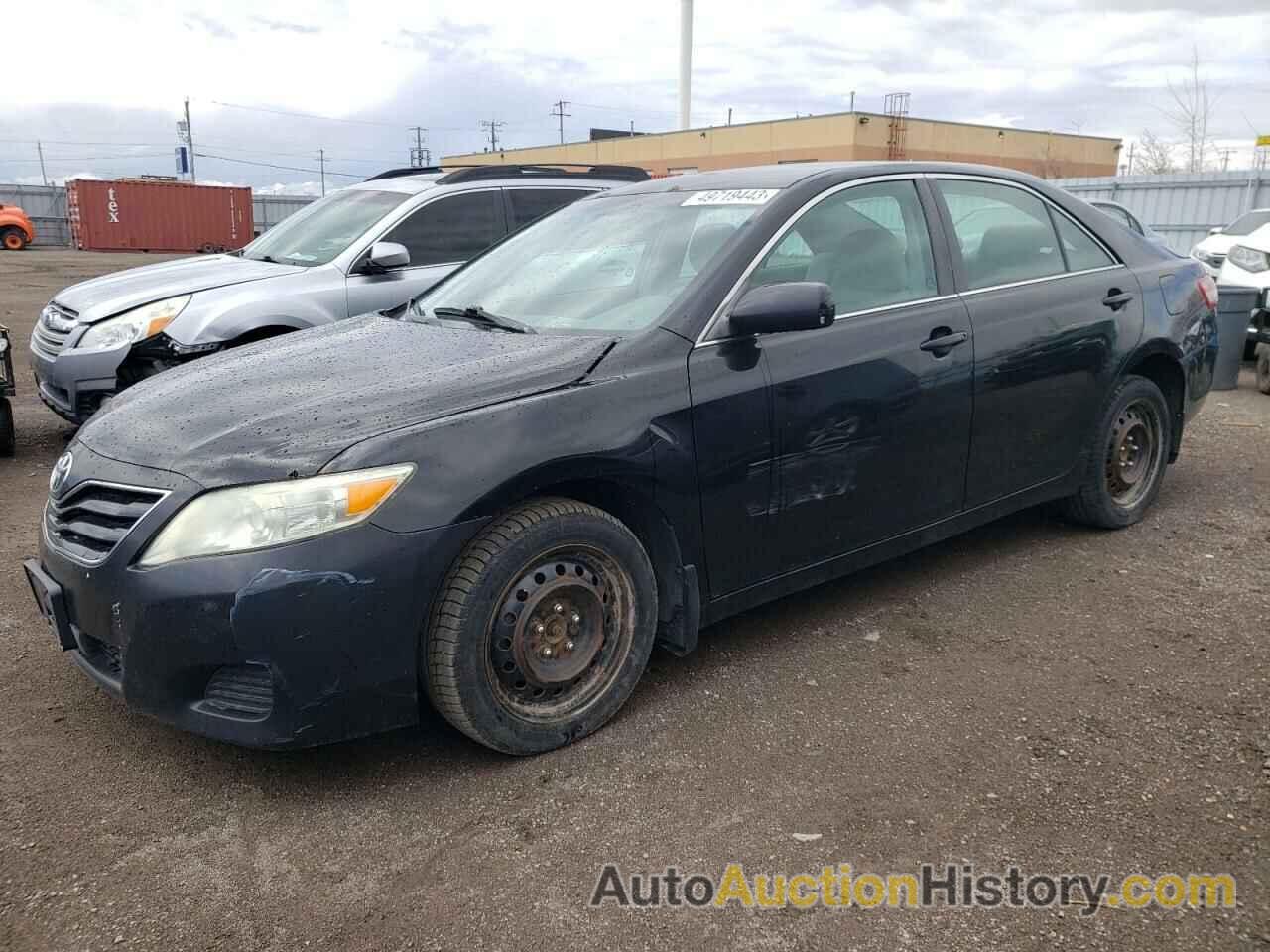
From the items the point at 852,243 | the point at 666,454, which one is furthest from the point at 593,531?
the point at 852,243

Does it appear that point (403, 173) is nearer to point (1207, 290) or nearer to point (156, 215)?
point (1207, 290)

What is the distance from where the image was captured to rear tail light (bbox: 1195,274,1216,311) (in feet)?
16.3

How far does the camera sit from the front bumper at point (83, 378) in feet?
20.1

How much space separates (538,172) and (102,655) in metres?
5.65

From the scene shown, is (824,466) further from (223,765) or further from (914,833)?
(223,765)

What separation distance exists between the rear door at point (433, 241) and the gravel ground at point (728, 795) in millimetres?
3201

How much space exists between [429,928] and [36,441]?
240 inches

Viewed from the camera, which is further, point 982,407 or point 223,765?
point 982,407

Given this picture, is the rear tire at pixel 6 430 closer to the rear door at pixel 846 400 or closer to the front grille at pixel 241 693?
the front grille at pixel 241 693

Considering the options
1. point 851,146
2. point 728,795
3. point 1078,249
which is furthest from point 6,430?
point 851,146

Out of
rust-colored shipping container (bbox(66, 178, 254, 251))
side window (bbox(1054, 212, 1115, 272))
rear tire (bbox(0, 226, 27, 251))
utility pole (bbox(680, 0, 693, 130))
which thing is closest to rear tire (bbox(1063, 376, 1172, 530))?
side window (bbox(1054, 212, 1115, 272))

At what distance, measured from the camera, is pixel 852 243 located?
12.3 ft

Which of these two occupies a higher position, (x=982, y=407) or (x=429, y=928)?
(x=982, y=407)

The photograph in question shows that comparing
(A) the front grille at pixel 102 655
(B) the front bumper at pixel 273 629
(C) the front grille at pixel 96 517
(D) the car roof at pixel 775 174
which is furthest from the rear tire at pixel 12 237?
(B) the front bumper at pixel 273 629
